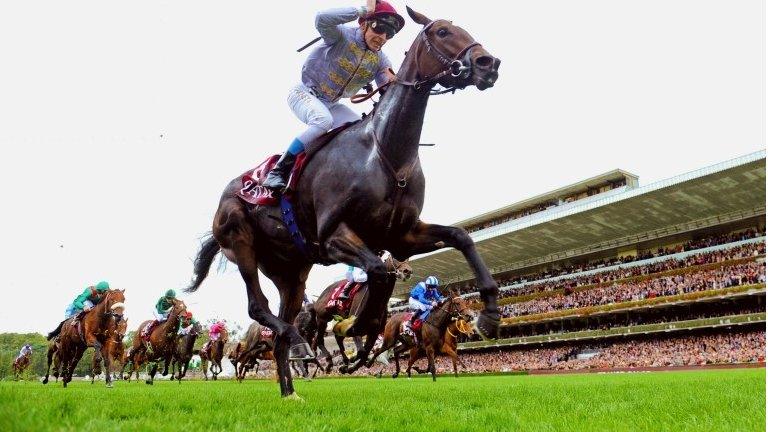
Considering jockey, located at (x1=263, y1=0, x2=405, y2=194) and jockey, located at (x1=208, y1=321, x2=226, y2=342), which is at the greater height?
jockey, located at (x1=263, y1=0, x2=405, y2=194)

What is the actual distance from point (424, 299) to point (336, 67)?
40.1 ft

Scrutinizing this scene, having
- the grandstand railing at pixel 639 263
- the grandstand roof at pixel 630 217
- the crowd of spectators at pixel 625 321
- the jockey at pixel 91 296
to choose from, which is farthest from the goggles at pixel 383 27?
the grandstand railing at pixel 639 263

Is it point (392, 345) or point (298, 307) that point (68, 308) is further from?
point (298, 307)

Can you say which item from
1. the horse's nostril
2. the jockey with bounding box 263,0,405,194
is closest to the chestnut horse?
the jockey with bounding box 263,0,405,194

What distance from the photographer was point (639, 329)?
35.8 metres

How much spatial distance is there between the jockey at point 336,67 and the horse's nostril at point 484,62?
120cm

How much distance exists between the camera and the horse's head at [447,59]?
15.6 feet

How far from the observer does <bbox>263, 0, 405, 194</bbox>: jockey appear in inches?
219

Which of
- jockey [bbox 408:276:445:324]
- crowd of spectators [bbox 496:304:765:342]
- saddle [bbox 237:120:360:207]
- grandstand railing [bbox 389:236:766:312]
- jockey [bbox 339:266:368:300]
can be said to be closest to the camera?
saddle [bbox 237:120:360:207]

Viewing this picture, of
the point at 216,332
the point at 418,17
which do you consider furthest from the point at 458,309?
the point at 216,332

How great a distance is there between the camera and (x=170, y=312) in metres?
17.2

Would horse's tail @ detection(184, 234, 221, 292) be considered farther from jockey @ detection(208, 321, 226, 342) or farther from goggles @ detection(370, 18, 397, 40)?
jockey @ detection(208, 321, 226, 342)

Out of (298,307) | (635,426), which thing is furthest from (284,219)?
(635,426)

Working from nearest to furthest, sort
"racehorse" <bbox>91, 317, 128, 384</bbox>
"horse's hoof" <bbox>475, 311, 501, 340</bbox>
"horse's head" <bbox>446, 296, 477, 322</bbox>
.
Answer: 1. "horse's hoof" <bbox>475, 311, 501, 340</bbox>
2. "racehorse" <bbox>91, 317, 128, 384</bbox>
3. "horse's head" <bbox>446, 296, 477, 322</bbox>
